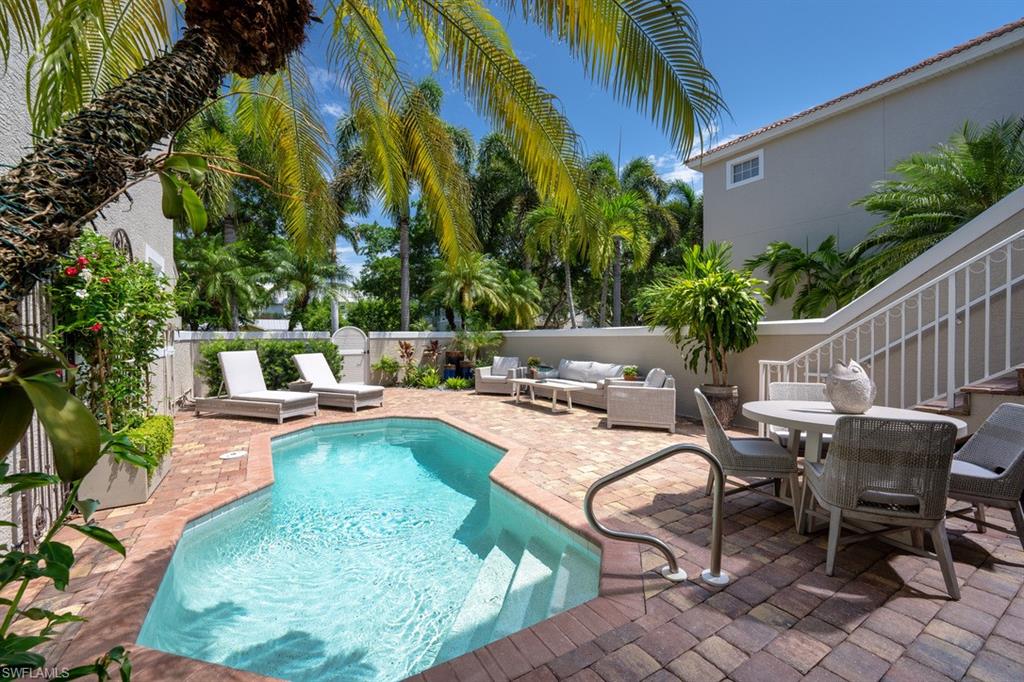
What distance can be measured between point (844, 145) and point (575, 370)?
9653 mm

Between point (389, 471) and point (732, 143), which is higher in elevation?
point (732, 143)

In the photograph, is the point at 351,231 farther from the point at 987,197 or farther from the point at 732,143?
the point at 987,197

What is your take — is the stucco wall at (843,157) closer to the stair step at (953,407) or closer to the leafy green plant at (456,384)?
the stair step at (953,407)

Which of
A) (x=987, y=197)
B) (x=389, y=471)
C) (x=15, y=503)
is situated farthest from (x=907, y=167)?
(x=15, y=503)

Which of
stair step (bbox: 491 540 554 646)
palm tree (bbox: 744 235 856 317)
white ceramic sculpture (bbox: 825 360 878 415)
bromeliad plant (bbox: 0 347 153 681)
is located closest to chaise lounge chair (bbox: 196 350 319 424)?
stair step (bbox: 491 540 554 646)

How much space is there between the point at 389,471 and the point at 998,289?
780 cm

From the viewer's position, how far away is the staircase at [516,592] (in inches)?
121

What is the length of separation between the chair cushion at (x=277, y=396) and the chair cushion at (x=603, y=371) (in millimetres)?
6425

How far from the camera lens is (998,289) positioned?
199 inches

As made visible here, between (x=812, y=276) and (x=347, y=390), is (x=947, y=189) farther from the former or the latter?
(x=347, y=390)

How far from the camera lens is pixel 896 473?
2896mm

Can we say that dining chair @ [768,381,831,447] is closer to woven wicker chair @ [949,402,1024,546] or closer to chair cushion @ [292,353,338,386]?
woven wicker chair @ [949,402,1024,546]

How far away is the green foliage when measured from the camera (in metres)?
4.07

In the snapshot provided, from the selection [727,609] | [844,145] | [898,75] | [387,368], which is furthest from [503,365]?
[898,75]
